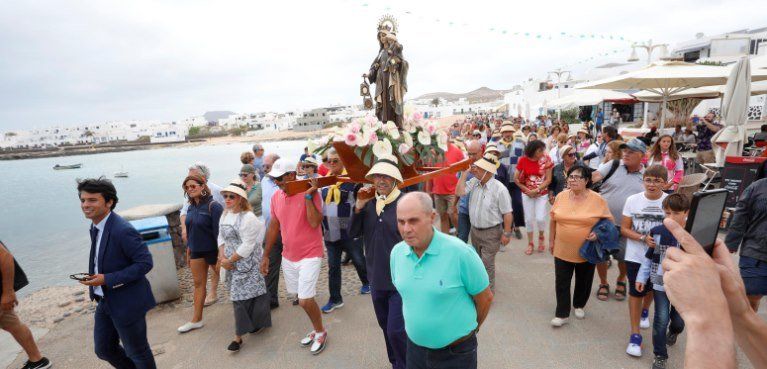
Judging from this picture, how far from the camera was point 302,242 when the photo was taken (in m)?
3.88

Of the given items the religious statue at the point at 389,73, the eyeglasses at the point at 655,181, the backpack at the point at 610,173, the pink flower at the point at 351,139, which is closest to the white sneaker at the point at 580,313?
the backpack at the point at 610,173

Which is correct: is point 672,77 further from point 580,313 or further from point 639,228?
point 580,313

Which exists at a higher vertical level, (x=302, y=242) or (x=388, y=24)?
(x=388, y=24)

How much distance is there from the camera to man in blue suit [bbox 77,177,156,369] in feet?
9.91

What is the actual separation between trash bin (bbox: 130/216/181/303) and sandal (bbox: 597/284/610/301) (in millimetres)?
5655

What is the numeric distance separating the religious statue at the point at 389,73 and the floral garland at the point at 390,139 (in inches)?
25.0

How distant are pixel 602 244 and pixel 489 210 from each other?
48.7 inches

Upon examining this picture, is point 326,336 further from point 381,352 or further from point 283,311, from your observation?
point 283,311

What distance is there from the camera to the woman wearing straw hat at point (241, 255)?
394cm

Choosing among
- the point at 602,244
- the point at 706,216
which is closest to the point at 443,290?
the point at 706,216

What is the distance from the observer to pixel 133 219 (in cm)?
575

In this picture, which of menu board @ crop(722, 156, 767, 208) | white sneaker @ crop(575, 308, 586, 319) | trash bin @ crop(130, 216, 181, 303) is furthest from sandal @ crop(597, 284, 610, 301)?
trash bin @ crop(130, 216, 181, 303)

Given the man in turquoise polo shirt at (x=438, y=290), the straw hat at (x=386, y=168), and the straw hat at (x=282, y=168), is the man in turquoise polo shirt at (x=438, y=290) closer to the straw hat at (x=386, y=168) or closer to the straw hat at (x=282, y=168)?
the straw hat at (x=386, y=168)

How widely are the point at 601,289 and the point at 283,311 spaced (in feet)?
13.2
